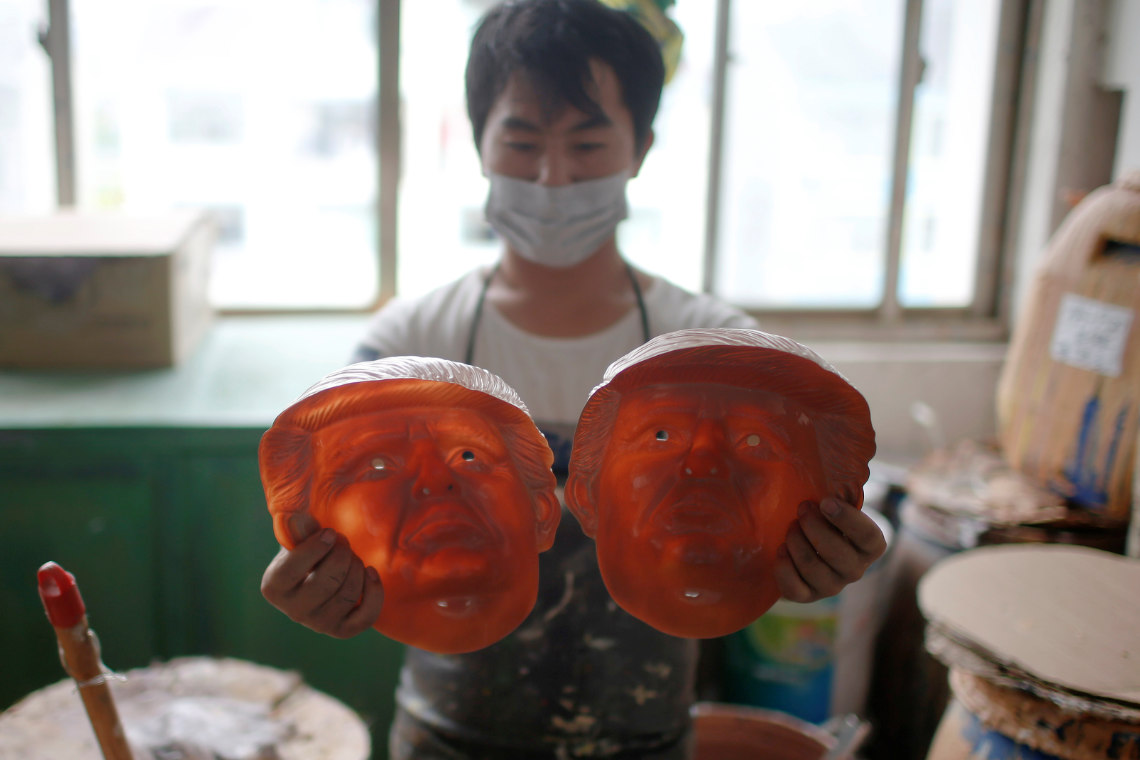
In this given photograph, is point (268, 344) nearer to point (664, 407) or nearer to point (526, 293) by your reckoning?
point (526, 293)

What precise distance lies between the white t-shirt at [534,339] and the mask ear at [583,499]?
23 cm

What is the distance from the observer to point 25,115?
2.81m

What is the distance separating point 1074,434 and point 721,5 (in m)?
1.80

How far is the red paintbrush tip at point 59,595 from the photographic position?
38.2 inches

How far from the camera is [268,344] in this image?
2693 mm

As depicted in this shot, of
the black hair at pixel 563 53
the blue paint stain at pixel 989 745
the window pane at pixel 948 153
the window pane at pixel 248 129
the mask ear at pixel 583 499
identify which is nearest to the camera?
the mask ear at pixel 583 499

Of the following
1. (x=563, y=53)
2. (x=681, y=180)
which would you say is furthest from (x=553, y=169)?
(x=681, y=180)

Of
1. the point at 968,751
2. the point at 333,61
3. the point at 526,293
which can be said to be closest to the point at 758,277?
the point at 333,61

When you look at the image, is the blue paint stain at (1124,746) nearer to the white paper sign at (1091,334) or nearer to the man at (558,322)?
the man at (558,322)

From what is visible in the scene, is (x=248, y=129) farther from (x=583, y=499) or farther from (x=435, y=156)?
(x=583, y=499)

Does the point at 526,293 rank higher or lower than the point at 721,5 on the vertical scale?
lower

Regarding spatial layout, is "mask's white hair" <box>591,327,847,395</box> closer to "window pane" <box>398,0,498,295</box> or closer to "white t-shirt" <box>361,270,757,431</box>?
"white t-shirt" <box>361,270,757,431</box>

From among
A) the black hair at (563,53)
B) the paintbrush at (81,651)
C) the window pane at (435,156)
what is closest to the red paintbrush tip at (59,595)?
the paintbrush at (81,651)

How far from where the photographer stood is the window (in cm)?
288
